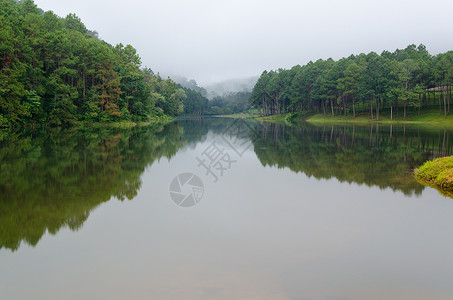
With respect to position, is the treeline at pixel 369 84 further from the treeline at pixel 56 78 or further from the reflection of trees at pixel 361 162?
the reflection of trees at pixel 361 162

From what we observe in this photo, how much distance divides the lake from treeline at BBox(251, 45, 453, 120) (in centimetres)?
6101

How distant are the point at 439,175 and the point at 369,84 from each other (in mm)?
64599

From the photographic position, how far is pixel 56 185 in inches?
479

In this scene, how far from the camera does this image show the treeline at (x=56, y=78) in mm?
39594

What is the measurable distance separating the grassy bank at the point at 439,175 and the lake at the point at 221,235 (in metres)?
0.62

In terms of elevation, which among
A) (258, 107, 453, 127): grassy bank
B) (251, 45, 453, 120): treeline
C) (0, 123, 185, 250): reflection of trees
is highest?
(251, 45, 453, 120): treeline

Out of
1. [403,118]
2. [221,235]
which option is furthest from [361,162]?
[403,118]

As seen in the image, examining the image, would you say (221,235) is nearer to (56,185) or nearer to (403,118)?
(56,185)

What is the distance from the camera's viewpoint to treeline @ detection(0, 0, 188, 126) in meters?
39.6

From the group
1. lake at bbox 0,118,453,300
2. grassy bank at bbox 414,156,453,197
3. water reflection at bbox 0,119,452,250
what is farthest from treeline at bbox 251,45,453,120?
lake at bbox 0,118,453,300

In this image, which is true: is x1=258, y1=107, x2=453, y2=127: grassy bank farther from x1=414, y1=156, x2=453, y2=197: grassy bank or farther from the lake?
the lake

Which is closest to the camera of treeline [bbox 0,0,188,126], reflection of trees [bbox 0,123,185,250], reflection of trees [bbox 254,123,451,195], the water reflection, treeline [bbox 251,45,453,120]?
reflection of trees [bbox 0,123,185,250]

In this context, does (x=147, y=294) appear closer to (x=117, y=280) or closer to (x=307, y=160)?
(x=117, y=280)

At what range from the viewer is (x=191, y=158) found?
20.8 metres
